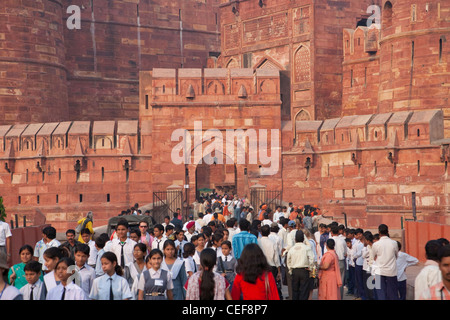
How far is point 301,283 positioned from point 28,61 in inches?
817

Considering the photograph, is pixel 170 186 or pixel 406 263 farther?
pixel 170 186

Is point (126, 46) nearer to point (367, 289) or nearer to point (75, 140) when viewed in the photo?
point (75, 140)

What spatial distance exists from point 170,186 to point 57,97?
7.72 m

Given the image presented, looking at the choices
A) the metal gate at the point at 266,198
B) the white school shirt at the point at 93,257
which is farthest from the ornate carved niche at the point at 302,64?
the white school shirt at the point at 93,257

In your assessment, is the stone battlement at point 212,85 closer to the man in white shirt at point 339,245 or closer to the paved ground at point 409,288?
the paved ground at point 409,288

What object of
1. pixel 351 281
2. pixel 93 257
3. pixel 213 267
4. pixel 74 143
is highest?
pixel 74 143

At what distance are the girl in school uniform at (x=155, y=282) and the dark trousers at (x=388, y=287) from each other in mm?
3175

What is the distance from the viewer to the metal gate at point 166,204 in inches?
877

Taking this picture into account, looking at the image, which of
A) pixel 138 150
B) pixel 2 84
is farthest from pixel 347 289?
pixel 2 84

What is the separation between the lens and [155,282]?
20.1 ft

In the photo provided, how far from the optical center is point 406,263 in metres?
8.56
